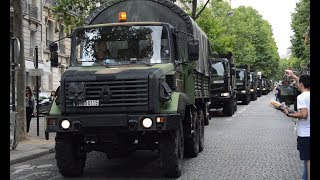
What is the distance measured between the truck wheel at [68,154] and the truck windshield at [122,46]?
1.42 metres

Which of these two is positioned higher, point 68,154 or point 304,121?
point 304,121

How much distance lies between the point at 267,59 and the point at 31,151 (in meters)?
83.5

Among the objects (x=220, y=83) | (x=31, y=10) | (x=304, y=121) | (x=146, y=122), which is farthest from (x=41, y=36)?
(x=304, y=121)

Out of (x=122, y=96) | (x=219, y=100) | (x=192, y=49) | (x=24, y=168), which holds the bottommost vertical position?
(x=24, y=168)

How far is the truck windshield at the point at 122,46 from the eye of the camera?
959 cm

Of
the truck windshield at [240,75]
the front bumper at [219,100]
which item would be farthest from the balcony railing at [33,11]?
the front bumper at [219,100]

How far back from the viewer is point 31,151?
12.9 meters

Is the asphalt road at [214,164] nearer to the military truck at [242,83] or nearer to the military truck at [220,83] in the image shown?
the military truck at [220,83]

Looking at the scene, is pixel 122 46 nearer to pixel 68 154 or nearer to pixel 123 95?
pixel 123 95

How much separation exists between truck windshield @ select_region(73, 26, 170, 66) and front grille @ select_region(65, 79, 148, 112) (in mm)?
871

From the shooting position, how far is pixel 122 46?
9.70 metres
